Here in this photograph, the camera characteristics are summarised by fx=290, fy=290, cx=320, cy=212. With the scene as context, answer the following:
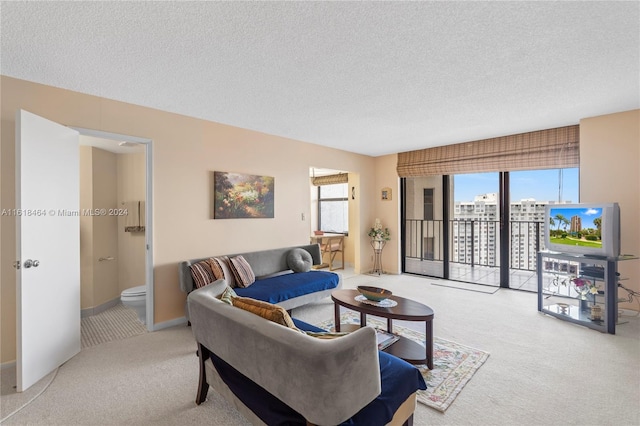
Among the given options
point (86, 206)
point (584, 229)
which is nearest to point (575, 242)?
point (584, 229)

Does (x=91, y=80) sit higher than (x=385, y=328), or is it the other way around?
(x=91, y=80)

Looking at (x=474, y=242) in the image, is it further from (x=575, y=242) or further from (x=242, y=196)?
(x=242, y=196)

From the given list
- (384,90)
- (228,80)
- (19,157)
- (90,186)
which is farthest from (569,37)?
(90,186)

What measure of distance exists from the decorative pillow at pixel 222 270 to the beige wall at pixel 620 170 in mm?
4485

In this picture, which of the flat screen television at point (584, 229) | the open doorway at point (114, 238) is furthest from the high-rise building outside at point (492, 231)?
the open doorway at point (114, 238)

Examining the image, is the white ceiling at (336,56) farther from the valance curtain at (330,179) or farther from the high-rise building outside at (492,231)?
the valance curtain at (330,179)

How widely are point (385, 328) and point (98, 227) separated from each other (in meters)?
3.91

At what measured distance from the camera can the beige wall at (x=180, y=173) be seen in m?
2.41

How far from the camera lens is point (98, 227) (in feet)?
12.8

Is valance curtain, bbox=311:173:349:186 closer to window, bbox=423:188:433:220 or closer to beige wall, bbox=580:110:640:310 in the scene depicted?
window, bbox=423:188:433:220

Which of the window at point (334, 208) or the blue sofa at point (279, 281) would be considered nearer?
the blue sofa at point (279, 281)

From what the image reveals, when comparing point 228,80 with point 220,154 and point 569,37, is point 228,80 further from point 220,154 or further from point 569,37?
point 569,37

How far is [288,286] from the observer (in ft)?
11.2

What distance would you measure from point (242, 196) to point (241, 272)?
1084mm
